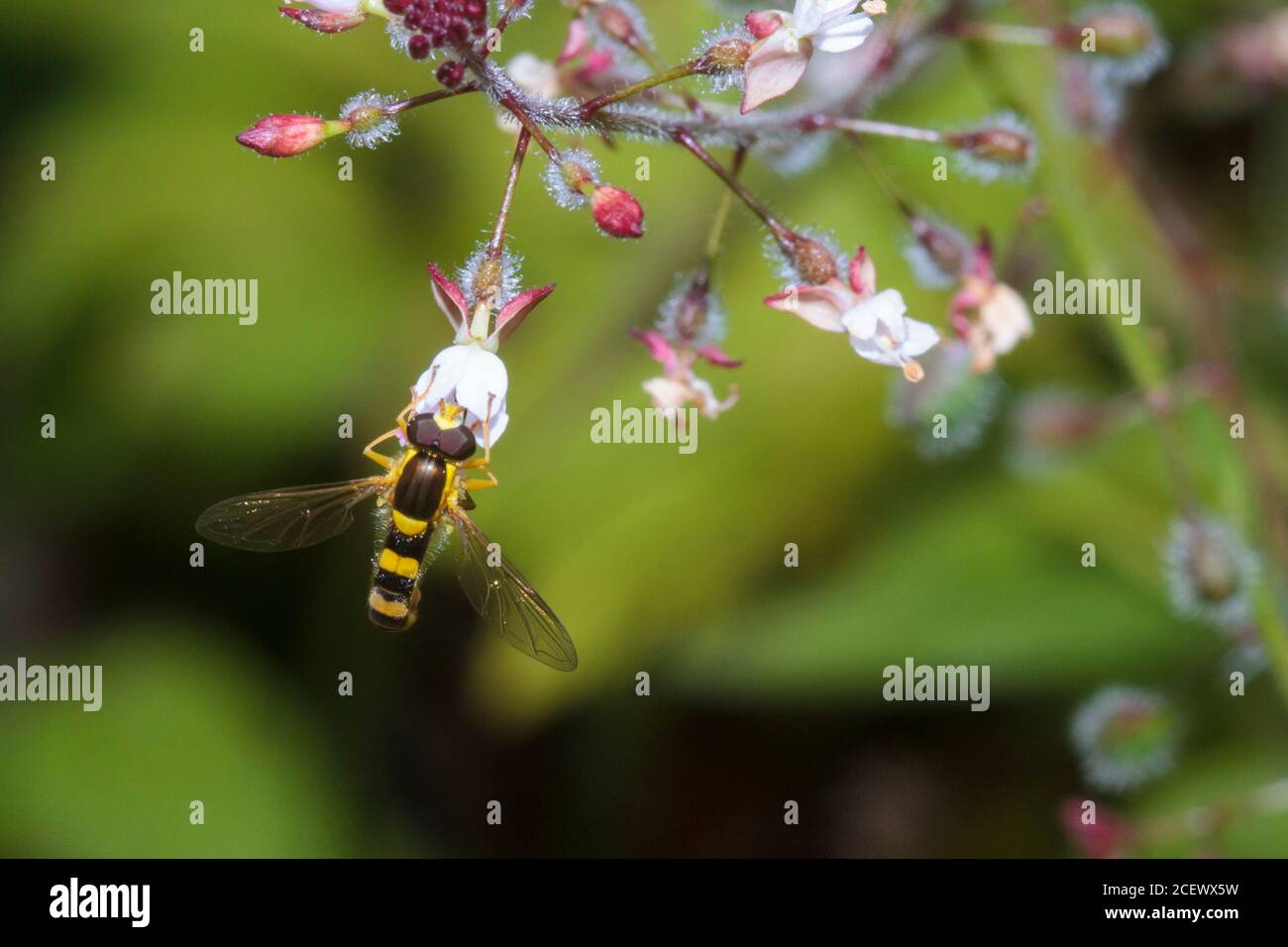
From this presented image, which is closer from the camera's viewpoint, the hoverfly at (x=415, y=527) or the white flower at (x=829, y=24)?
the white flower at (x=829, y=24)

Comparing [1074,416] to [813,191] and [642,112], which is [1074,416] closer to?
[813,191]

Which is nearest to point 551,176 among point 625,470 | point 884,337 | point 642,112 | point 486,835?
point 642,112

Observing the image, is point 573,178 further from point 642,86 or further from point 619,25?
point 619,25

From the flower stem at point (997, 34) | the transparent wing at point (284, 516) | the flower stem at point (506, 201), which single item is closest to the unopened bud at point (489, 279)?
the flower stem at point (506, 201)

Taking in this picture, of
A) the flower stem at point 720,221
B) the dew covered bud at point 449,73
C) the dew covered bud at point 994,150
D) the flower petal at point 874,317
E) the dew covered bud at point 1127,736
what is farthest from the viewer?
the dew covered bud at point 1127,736

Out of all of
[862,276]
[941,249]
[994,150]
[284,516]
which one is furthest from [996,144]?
[284,516]

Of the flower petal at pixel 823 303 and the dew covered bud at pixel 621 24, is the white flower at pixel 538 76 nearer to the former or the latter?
the dew covered bud at pixel 621 24

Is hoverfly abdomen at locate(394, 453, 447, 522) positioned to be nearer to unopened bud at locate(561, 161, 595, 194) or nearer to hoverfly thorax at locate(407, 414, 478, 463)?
hoverfly thorax at locate(407, 414, 478, 463)
